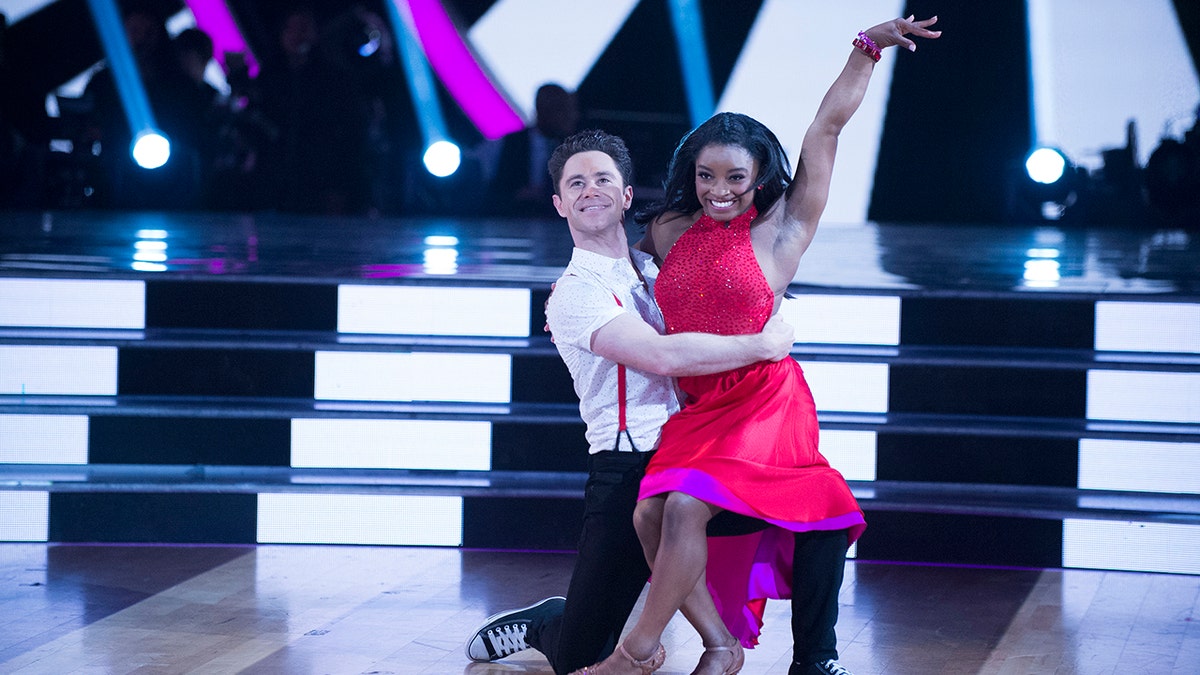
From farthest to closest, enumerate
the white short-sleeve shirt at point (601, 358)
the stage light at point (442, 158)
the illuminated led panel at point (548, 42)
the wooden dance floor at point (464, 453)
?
the stage light at point (442, 158) < the illuminated led panel at point (548, 42) < the wooden dance floor at point (464, 453) < the white short-sleeve shirt at point (601, 358)

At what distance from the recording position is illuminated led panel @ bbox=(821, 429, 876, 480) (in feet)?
10.8

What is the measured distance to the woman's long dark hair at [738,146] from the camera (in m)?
2.25

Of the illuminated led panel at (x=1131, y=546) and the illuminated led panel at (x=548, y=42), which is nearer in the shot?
the illuminated led panel at (x=1131, y=546)

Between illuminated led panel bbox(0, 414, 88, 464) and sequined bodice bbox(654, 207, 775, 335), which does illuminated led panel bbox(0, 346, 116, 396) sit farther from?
sequined bodice bbox(654, 207, 775, 335)

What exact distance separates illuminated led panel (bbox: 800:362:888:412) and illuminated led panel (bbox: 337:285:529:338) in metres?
0.80

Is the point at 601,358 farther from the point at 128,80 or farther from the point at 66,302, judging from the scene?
the point at 128,80

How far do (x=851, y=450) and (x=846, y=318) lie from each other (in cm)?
43

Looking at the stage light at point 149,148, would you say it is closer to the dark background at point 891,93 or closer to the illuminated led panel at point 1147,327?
the dark background at point 891,93

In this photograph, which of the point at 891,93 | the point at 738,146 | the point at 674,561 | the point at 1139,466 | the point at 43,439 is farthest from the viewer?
the point at 891,93

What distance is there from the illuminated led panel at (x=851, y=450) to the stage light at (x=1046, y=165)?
18.1 feet

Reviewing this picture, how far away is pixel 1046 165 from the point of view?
8.22 m

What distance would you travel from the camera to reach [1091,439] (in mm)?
3201

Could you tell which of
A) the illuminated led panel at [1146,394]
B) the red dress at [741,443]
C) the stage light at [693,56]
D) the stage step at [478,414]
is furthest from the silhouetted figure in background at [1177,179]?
the red dress at [741,443]

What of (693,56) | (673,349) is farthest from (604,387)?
(693,56)
